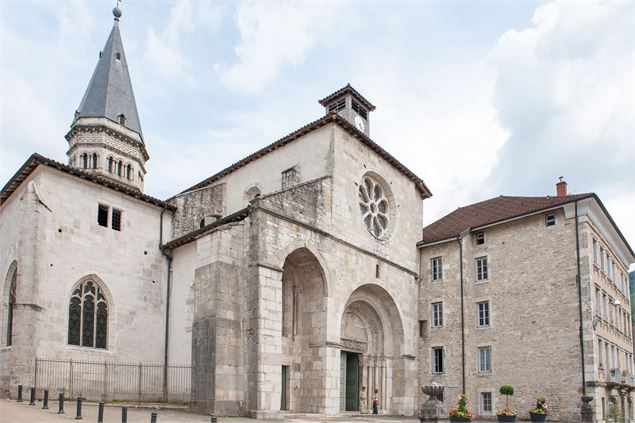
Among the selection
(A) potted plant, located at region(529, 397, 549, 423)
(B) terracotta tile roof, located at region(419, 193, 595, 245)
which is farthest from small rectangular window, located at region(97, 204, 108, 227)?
(A) potted plant, located at region(529, 397, 549, 423)

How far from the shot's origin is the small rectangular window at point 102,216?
20.2m

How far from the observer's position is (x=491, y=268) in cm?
2369

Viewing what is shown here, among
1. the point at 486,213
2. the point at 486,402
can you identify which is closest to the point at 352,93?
the point at 486,213

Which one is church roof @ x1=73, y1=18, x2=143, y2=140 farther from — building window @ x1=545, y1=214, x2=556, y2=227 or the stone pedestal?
the stone pedestal

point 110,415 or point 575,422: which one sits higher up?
point 110,415

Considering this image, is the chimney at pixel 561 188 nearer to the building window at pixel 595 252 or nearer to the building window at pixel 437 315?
the building window at pixel 595 252

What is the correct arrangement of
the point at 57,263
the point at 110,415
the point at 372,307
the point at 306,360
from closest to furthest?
the point at 110,415, the point at 57,263, the point at 306,360, the point at 372,307

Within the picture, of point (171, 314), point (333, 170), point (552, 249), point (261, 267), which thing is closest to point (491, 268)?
point (552, 249)

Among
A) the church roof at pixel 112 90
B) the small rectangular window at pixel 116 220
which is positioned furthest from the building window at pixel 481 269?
the church roof at pixel 112 90

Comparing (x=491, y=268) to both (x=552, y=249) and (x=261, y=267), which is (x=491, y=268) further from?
(x=261, y=267)

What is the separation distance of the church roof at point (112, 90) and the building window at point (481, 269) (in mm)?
22860

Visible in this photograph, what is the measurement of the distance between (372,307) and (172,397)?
8637 millimetres

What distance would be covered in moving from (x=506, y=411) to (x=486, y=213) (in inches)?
374

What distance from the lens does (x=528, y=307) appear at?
22.0 meters
